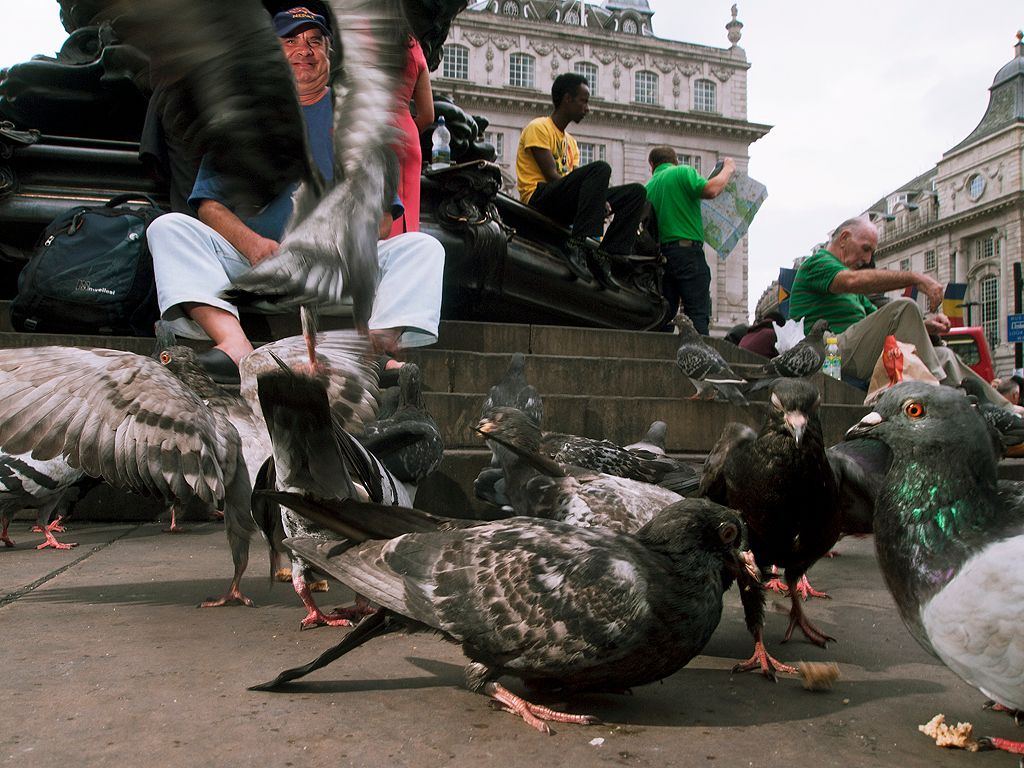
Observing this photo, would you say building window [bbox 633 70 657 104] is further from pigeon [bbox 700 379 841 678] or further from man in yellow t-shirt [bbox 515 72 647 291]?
pigeon [bbox 700 379 841 678]

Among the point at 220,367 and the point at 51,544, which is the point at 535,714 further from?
the point at 220,367

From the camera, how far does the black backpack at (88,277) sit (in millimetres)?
5867

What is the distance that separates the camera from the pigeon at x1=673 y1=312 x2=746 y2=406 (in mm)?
6941

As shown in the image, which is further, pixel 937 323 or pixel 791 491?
pixel 937 323

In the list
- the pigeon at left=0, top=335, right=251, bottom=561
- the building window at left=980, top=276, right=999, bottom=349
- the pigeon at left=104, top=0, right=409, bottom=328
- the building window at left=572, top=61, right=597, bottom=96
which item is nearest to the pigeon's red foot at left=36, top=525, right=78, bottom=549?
the pigeon at left=0, top=335, right=251, bottom=561

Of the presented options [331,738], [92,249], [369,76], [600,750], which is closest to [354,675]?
[331,738]

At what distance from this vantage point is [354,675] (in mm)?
2615

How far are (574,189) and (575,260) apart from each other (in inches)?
32.6

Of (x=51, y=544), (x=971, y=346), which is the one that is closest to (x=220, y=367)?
(x=51, y=544)

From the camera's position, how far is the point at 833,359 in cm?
755

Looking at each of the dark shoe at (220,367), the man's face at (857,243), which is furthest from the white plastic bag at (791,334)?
the dark shoe at (220,367)

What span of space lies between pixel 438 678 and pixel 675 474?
7.77 feet

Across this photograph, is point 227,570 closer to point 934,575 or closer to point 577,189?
point 934,575

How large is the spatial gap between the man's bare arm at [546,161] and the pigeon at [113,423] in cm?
619
